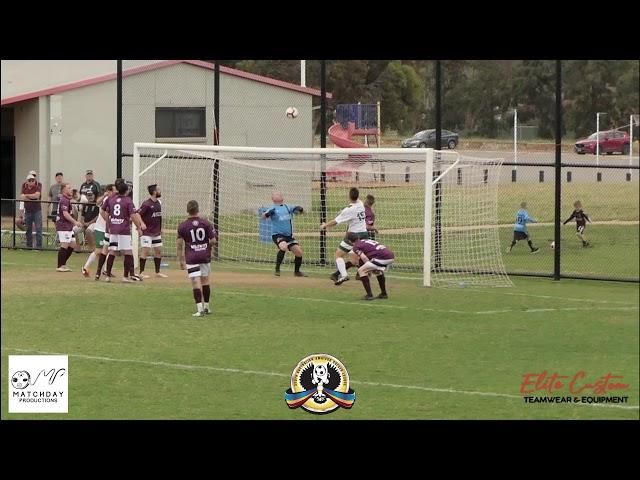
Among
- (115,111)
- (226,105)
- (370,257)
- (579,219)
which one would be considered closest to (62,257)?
(226,105)

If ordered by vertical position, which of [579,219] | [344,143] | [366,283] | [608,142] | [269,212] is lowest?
[366,283]

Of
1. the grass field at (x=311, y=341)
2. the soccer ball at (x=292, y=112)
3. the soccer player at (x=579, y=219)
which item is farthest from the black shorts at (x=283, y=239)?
the soccer player at (x=579, y=219)

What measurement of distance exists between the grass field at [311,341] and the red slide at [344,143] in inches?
149

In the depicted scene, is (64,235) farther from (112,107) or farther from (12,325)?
(112,107)

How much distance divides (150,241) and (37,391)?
10944 millimetres

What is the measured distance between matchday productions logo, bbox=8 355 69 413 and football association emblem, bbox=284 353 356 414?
2.43 metres

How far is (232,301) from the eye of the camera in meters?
20.5

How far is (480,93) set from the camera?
25.7 meters

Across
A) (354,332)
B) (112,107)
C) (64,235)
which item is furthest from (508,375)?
(112,107)

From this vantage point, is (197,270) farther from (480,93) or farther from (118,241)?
(480,93)

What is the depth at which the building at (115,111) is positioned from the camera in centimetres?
2842

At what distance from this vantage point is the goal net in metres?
24.4

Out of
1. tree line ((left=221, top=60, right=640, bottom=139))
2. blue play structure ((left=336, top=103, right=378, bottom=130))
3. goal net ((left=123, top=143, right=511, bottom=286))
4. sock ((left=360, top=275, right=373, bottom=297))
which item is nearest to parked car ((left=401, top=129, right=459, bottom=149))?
tree line ((left=221, top=60, right=640, bottom=139))

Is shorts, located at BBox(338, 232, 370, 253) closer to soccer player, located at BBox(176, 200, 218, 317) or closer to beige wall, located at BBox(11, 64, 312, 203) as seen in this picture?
soccer player, located at BBox(176, 200, 218, 317)
